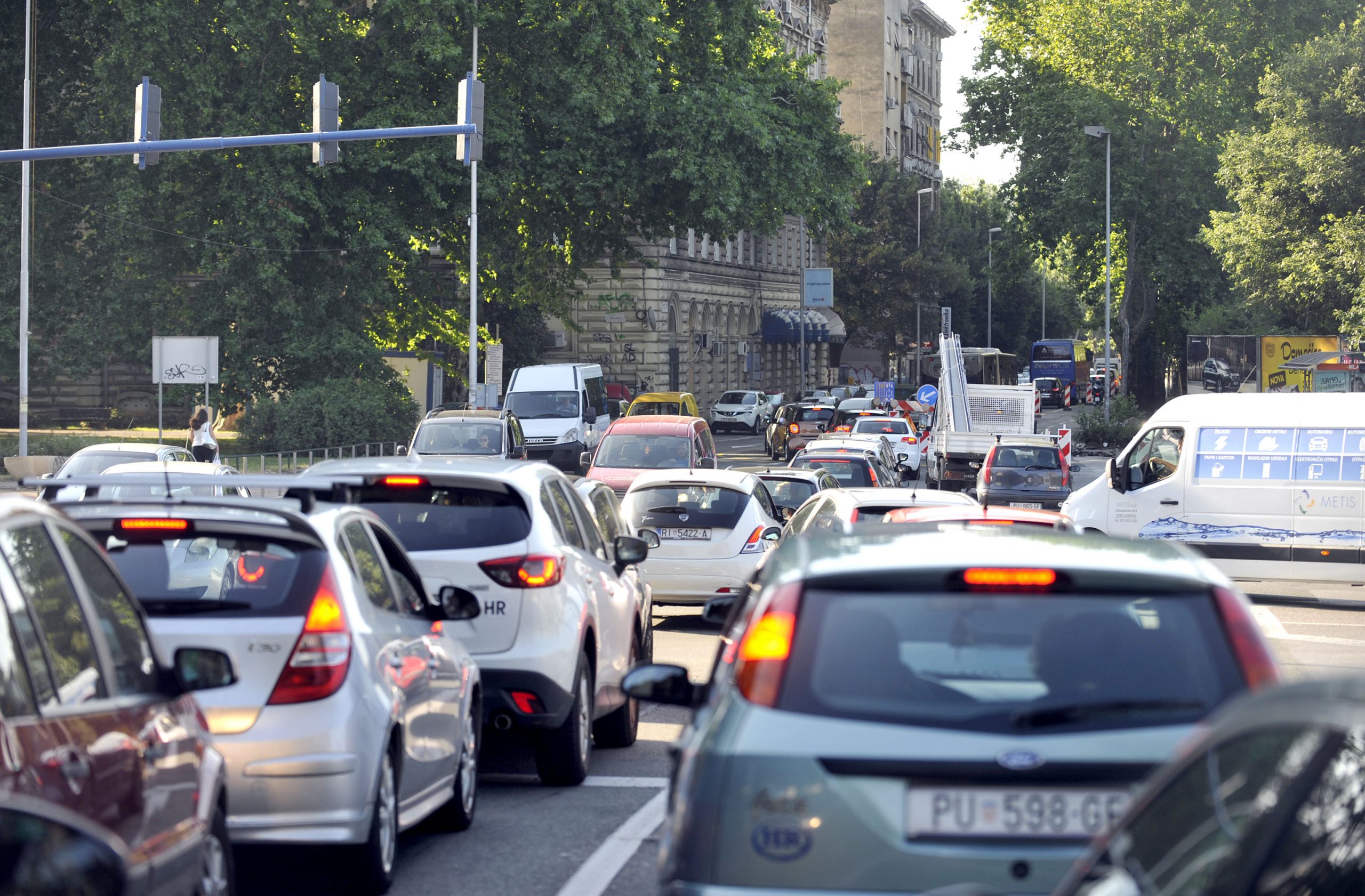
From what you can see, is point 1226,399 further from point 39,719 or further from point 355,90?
point 355,90

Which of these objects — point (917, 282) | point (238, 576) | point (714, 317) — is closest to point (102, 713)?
point (238, 576)

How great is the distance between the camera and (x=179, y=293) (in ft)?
127

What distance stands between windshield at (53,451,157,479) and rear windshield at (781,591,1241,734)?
1569 cm

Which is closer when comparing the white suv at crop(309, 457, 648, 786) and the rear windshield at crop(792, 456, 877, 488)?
the white suv at crop(309, 457, 648, 786)

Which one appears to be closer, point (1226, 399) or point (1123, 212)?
point (1226, 399)

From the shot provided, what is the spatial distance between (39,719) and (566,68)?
3519 centimetres

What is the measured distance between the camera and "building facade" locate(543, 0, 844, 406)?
65.5 metres

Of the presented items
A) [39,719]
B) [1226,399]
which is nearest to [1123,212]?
[1226,399]

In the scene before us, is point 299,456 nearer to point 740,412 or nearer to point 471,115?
point 471,115

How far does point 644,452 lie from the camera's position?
23797mm

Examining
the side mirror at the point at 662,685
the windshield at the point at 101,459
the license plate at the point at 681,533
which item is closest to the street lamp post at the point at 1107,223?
the windshield at the point at 101,459

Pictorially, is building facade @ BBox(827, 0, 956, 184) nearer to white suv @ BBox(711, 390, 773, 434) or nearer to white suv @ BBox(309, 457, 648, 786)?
white suv @ BBox(711, 390, 773, 434)

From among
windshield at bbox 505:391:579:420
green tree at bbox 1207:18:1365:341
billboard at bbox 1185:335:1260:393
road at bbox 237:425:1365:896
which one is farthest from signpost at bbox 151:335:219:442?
billboard at bbox 1185:335:1260:393

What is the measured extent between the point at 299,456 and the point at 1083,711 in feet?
111
